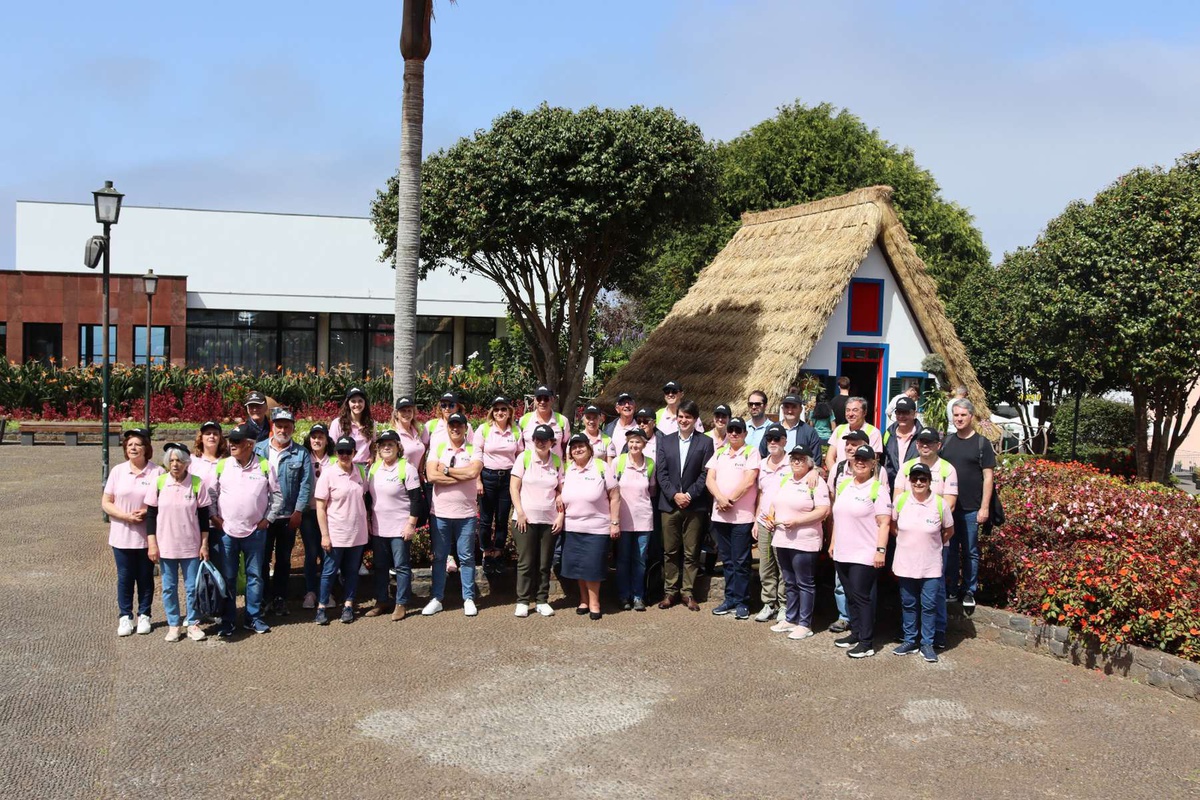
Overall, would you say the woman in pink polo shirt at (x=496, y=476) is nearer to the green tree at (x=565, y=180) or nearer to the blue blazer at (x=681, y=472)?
the blue blazer at (x=681, y=472)

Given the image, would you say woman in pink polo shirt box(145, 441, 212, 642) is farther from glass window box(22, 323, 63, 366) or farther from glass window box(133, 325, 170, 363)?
glass window box(22, 323, 63, 366)

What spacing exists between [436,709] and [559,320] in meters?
13.4

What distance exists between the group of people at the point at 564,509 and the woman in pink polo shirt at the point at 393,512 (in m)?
0.02

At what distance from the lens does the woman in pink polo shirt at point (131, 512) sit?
761 centimetres

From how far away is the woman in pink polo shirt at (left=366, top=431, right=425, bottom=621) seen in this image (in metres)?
8.46

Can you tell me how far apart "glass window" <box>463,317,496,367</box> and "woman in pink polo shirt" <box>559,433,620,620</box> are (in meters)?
28.2

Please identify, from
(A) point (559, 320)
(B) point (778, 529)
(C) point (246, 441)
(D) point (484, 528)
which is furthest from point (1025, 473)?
(A) point (559, 320)

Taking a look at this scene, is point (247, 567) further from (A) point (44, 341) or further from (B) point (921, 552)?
(A) point (44, 341)

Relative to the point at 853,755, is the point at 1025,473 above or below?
above

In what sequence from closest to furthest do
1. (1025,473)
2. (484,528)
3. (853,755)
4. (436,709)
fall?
(853,755), (436,709), (484,528), (1025,473)

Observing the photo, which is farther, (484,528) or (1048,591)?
(484,528)

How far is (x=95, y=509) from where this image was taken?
13.3 meters

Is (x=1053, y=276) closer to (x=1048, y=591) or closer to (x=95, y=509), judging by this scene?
(x=1048, y=591)

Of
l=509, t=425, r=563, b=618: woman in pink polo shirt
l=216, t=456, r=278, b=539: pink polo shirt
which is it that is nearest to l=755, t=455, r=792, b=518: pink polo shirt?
l=509, t=425, r=563, b=618: woman in pink polo shirt
